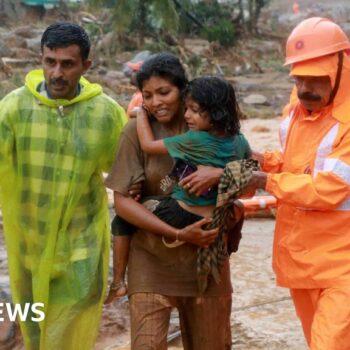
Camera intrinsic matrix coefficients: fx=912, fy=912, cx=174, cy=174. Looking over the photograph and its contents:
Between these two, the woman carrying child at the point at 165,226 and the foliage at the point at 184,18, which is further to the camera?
the foliage at the point at 184,18

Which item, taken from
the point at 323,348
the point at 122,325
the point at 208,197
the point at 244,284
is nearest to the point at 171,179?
the point at 208,197

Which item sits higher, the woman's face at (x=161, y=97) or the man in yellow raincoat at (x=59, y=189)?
the woman's face at (x=161, y=97)

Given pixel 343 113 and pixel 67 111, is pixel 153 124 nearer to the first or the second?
pixel 67 111

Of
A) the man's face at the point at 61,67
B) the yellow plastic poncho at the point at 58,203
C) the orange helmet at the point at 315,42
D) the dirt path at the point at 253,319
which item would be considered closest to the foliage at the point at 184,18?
the dirt path at the point at 253,319

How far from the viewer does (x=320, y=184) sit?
3467 mm

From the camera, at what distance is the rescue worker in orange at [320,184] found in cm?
349

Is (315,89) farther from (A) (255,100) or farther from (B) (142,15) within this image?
(B) (142,15)

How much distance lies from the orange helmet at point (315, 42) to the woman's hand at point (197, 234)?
0.73 m

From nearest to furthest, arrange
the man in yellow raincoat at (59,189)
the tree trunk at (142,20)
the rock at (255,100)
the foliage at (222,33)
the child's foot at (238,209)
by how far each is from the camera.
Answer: the child's foot at (238,209)
the man in yellow raincoat at (59,189)
the rock at (255,100)
the tree trunk at (142,20)
the foliage at (222,33)

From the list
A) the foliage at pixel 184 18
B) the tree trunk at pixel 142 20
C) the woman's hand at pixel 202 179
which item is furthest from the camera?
the tree trunk at pixel 142 20

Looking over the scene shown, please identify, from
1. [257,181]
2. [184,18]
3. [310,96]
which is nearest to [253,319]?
[257,181]

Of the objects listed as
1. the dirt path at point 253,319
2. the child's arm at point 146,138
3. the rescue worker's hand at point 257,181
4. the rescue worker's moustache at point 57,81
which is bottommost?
the dirt path at point 253,319

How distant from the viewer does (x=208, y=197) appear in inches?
139

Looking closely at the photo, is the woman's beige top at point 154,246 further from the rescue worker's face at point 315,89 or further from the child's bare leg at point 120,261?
the rescue worker's face at point 315,89
